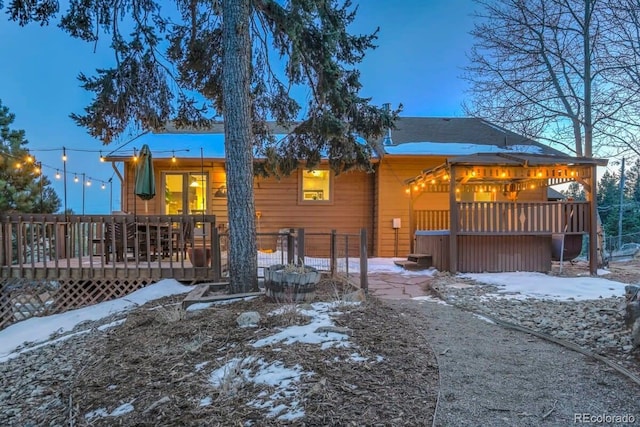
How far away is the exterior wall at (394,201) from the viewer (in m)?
10.9

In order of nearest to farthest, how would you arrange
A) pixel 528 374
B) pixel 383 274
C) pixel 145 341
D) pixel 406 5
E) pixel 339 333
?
pixel 528 374, pixel 339 333, pixel 145 341, pixel 383 274, pixel 406 5

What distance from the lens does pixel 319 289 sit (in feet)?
17.1

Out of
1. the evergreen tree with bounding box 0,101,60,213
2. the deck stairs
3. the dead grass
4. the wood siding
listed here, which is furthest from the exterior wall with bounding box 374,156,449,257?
the evergreen tree with bounding box 0,101,60,213

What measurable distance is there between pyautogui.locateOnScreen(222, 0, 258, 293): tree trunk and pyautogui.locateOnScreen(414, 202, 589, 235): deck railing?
4983mm

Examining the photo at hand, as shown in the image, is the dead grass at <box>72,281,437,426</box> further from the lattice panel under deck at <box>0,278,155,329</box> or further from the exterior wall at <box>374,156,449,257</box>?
the exterior wall at <box>374,156,449,257</box>

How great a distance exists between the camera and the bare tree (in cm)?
983

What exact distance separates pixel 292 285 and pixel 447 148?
855cm

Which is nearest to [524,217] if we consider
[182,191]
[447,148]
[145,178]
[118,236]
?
[447,148]

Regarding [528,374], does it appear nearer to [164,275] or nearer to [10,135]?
[164,275]

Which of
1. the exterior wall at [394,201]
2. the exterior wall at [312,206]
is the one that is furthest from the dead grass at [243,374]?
the exterior wall at [312,206]

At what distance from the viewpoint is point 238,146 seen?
4949mm

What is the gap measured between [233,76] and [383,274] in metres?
5.04

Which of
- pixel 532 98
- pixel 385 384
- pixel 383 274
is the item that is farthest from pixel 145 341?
pixel 532 98

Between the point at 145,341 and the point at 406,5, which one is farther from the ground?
the point at 406,5
